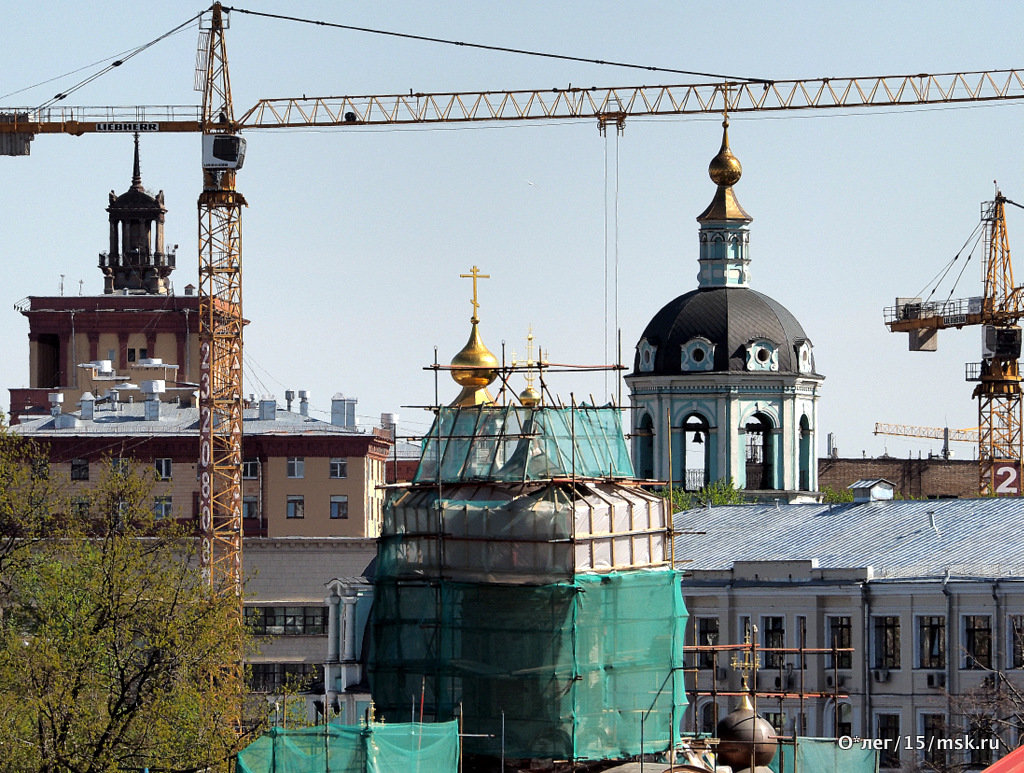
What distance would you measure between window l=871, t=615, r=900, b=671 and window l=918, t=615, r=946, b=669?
653 mm

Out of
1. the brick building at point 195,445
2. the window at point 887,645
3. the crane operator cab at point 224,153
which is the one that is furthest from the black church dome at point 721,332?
the window at point 887,645

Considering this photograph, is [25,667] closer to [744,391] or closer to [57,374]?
[744,391]

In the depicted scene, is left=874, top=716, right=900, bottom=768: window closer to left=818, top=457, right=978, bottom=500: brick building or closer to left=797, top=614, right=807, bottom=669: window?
left=797, top=614, right=807, bottom=669: window

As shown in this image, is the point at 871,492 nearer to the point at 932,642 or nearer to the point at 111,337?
the point at 932,642

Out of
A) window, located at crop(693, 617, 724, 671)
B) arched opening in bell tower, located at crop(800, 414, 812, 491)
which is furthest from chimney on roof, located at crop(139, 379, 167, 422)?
window, located at crop(693, 617, 724, 671)

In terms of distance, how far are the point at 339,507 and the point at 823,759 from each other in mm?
59590

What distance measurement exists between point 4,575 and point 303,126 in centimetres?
3581

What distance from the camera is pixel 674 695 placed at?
4841 centimetres

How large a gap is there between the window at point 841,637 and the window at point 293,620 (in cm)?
3481

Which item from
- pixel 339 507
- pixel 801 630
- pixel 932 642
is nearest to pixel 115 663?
pixel 801 630

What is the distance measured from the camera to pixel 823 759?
50438mm

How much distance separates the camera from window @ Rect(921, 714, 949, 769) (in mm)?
64312

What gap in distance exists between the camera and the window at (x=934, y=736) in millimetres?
64312

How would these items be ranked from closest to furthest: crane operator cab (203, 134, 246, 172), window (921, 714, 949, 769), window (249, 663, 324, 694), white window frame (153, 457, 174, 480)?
window (921, 714, 949, 769)
crane operator cab (203, 134, 246, 172)
window (249, 663, 324, 694)
white window frame (153, 457, 174, 480)
